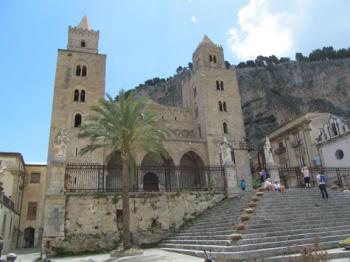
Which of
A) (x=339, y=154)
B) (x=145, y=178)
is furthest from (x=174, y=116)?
(x=339, y=154)

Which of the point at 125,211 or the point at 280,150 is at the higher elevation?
the point at 280,150

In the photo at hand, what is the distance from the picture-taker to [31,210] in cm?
3409

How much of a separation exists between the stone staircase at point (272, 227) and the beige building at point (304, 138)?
1831cm

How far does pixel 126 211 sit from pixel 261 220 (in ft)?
20.2

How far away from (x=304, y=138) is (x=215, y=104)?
37.7 ft

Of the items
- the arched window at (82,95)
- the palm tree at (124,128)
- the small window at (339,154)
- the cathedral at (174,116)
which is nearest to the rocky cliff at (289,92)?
the cathedral at (174,116)

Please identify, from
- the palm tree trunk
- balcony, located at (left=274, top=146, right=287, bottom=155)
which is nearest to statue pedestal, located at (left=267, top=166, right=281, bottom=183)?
the palm tree trunk

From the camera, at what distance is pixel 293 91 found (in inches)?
2279

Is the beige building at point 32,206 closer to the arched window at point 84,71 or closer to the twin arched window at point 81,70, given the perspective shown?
the twin arched window at point 81,70

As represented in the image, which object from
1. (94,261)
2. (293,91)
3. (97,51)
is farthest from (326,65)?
→ (94,261)

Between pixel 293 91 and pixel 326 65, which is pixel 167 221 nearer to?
pixel 293 91

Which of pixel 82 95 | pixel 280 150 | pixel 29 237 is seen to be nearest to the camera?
pixel 82 95

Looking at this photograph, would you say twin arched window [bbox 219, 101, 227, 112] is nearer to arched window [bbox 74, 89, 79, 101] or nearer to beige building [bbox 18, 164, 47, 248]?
arched window [bbox 74, 89, 79, 101]

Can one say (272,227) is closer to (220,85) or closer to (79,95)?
(79,95)
